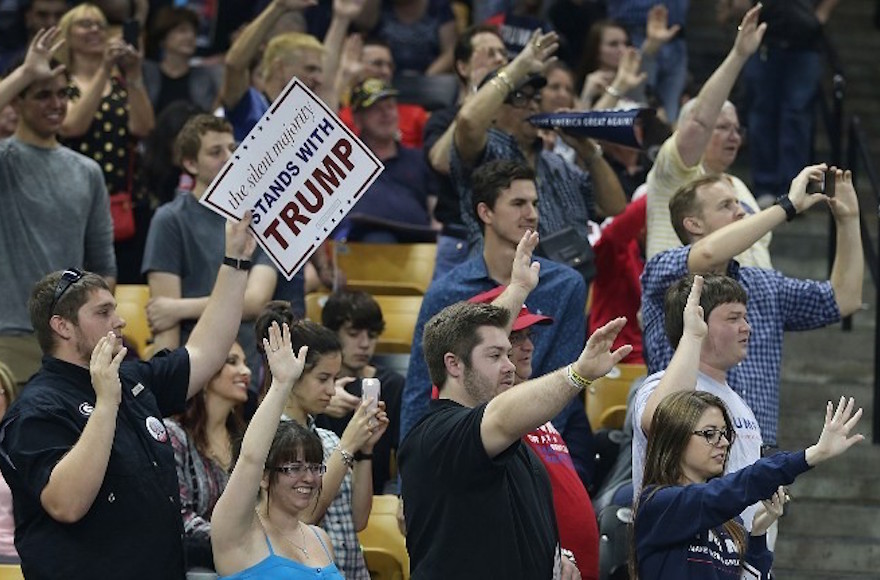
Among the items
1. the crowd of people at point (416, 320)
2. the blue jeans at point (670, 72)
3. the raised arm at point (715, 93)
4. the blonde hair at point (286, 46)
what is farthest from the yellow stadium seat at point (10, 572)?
the blue jeans at point (670, 72)

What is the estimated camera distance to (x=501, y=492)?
246 inches

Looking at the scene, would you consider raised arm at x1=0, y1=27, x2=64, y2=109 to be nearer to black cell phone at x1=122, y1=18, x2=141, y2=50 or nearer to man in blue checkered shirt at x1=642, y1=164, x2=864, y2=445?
black cell phone at x1=122, y1=18, x2=141, y2=50

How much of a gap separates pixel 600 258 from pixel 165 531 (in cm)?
383

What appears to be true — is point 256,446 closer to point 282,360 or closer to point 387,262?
point 282,360

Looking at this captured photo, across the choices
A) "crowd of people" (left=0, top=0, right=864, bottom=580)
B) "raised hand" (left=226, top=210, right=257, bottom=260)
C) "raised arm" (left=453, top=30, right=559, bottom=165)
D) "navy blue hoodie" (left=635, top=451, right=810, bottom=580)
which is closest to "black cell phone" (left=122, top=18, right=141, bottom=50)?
"crowd of people" (left=0, top=0, right=864, bottom=580)

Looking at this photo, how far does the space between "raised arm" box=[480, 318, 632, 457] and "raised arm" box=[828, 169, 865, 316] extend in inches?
105

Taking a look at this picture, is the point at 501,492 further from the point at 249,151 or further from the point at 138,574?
the point at 249,151

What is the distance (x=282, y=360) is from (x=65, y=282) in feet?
3.03

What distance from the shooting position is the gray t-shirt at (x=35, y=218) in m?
9.01

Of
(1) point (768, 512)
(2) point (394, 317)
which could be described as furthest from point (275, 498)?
(2) point (394, 317)

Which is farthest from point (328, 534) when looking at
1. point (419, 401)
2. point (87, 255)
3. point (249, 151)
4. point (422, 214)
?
point (422, 214)

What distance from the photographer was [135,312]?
33.0 ft

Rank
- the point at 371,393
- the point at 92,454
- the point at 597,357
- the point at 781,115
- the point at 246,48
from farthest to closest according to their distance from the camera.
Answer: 1. the point at 781,115
2. the point at 246,48
3. the point at 371,393
4. the point at 92,454
5. the point at 597,357

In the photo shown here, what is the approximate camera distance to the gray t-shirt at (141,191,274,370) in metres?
9.16
